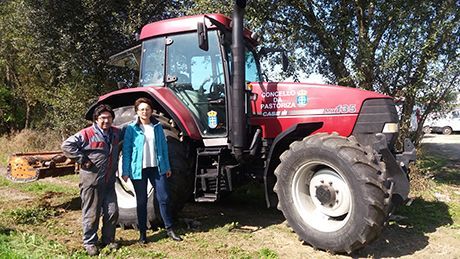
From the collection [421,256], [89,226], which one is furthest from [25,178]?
[421,256]

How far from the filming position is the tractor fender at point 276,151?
180 inches

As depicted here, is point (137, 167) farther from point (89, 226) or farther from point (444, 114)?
point (444, 114)

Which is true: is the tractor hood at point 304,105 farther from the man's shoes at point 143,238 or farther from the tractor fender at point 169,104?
the man's shoes at point 143,238

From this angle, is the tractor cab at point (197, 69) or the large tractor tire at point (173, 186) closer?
the large tractor tire at point (173, 186)

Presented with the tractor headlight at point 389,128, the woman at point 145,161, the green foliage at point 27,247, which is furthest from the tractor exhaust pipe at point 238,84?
the green foliage at point 27,247

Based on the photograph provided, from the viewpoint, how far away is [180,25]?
518 centimetres

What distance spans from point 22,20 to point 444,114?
10092 mm

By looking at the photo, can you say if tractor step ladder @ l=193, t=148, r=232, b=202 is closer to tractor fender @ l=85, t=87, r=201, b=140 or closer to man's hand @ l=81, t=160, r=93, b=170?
tractor fender @ l=85, t=87, r=201, b=140

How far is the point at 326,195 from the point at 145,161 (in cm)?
194

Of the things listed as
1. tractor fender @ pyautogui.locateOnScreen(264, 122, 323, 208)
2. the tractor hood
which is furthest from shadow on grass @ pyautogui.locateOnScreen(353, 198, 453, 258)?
the tractor hood

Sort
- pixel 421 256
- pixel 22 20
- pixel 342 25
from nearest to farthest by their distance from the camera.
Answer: pixel 421 256 < pixel 342 25 < pixel 22 20

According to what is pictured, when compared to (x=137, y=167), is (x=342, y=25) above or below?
above

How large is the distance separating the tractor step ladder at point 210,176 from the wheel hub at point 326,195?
1111 mm

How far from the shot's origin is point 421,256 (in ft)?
12.9
